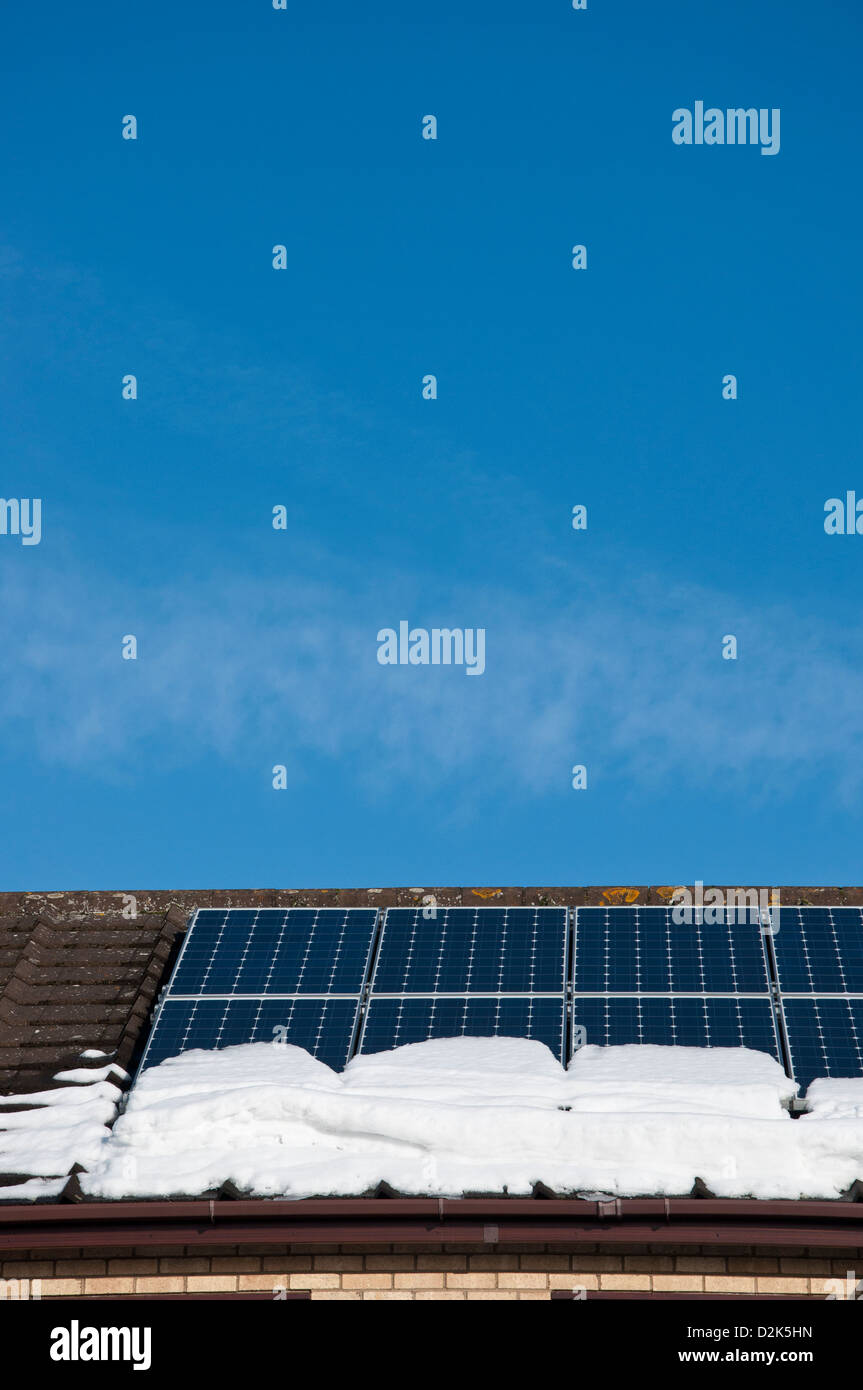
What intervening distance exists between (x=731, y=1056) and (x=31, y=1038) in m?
6.58

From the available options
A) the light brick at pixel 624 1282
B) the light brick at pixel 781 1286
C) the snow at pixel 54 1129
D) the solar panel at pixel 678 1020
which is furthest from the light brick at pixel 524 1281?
the snow at pixel 54 1129

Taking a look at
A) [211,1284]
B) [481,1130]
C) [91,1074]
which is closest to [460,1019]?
[481,1130]

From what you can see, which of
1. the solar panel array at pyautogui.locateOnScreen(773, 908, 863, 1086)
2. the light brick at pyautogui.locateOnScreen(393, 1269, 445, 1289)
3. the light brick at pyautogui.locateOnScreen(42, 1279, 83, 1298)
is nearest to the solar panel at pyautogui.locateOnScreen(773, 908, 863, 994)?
the solar panel array at pyautogui.locateOnScreen(773, 908, 863, 1086)

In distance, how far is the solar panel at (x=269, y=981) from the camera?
13.9 meters

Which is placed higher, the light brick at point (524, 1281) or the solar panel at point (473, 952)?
the solar panel at point (473, 952)

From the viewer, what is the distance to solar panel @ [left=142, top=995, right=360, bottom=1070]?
44.7 feet

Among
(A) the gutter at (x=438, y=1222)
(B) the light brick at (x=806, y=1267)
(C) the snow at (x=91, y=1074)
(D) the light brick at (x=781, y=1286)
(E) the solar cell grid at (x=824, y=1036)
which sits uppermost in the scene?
(E) the solar cell grid at (x=824, y=1036)

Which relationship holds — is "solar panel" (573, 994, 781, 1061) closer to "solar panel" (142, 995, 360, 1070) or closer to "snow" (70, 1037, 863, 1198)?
"snow" (70, 1037, 863, 1198)

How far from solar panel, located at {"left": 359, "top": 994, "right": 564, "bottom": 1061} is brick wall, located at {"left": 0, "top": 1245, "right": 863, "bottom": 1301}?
239 centimetres

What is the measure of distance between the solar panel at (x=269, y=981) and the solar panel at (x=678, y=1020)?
7.59ft

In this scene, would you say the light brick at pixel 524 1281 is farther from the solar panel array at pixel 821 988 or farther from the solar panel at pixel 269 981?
the solar panel array at pixel 821 988

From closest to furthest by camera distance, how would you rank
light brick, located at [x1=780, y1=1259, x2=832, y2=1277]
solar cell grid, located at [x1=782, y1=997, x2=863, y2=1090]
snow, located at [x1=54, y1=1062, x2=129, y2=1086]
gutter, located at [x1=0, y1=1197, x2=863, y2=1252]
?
1. gutter, located at [x1=0, y1=1197, x2=863, y2=1252]
2. light brick, located at [x1=780, y1=1259, x2=832, y2=1277]
3. solar cell grid, located at [x1=782, y1=997, x2=863, y2=1090]
4. snow, located at [x1=54, y1=1062, x2=129, y2=1086]

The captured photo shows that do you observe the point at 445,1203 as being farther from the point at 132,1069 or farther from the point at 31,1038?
the point at 31,1038

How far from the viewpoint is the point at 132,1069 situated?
13445mm
